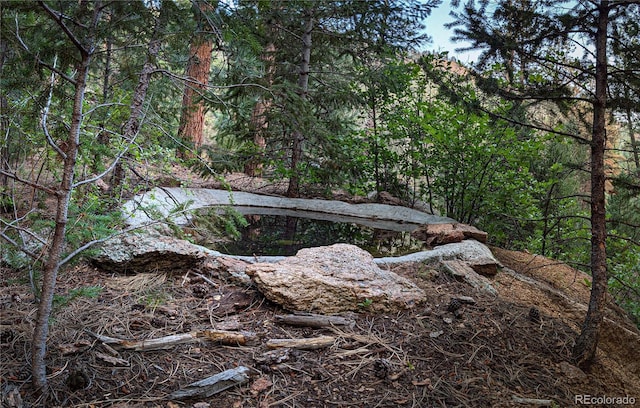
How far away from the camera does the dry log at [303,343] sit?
2522 millimetres

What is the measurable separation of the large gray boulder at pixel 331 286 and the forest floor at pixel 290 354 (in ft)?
0.33

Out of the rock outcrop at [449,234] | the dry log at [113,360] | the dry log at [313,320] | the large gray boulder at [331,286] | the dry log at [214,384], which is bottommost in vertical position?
the dry log at [214,384]

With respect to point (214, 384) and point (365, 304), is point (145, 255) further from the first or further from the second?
point (365, 304)

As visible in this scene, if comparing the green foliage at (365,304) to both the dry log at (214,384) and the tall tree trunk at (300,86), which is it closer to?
the dry log at (214,384)

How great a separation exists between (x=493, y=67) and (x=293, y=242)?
2840 millimetres

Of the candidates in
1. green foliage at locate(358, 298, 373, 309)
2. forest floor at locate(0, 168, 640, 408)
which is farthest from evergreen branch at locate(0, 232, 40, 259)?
green foliage at locate(358, 298, 373, 309)

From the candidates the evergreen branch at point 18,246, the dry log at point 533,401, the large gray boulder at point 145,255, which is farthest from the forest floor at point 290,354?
the evergreen branch at point 18,246

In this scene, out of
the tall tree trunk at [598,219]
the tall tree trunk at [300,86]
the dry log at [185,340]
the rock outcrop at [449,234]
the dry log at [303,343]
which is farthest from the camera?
the tall tree trunk at [300,86]

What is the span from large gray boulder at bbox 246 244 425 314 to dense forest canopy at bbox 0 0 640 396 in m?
1.07

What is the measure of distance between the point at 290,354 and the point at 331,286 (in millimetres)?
713

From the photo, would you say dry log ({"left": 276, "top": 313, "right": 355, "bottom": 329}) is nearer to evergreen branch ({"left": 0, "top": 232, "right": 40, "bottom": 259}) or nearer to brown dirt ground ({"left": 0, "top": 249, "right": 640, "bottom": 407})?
brown dirt ground ({"left": 0, "top": 249, "right": 640, "bottom": 407})

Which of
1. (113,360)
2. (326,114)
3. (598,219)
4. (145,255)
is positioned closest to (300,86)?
(326,114)

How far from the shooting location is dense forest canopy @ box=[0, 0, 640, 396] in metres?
2.34

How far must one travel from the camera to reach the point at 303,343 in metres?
2.55
